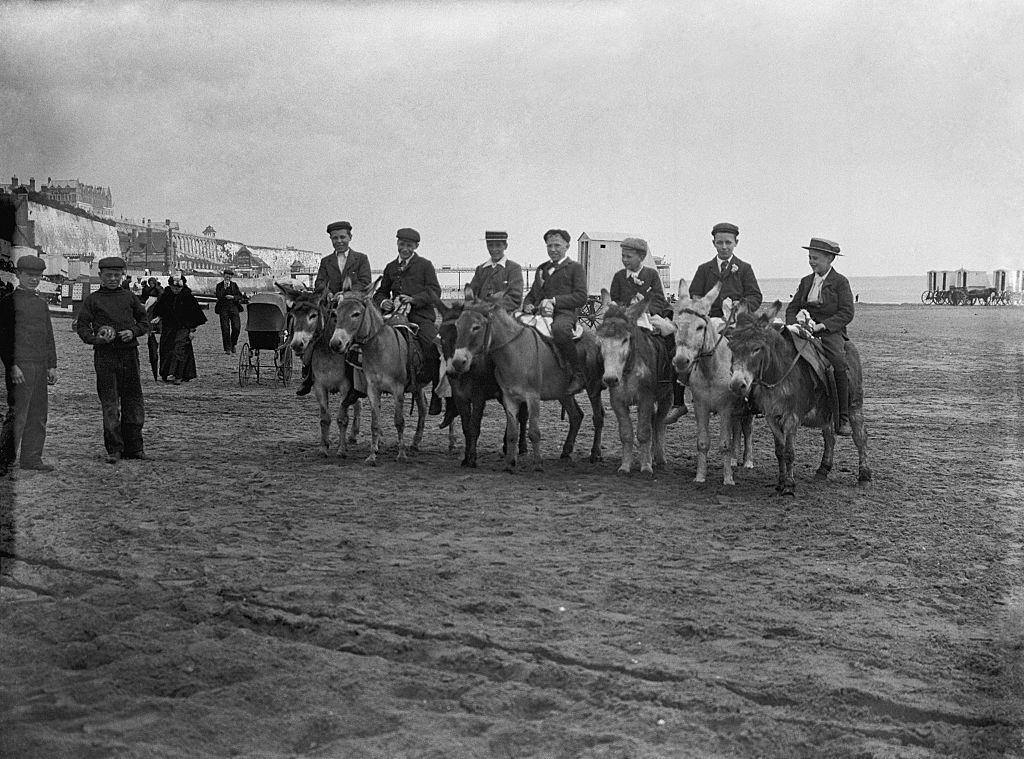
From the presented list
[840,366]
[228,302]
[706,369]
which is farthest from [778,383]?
[228,302]

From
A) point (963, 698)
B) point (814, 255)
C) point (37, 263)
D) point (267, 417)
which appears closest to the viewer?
point (963, 698)

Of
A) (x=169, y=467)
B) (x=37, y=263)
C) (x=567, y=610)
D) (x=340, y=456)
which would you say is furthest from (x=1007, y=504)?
(x=37, y=263)

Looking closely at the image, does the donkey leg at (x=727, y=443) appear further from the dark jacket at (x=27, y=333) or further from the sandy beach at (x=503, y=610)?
the dark jacket at (x=27, y=333)

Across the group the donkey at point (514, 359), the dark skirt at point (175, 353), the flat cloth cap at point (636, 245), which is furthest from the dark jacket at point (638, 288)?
the dark skirt at point (175, 353)

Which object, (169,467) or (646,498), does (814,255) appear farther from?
(169,467)

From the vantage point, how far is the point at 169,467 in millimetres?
10539

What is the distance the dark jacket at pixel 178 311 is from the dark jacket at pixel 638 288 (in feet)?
34.2

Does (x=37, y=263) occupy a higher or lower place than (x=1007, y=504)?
higher

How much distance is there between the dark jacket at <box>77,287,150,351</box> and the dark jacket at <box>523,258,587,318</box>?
4318 mm

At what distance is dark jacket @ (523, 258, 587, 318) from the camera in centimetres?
1118

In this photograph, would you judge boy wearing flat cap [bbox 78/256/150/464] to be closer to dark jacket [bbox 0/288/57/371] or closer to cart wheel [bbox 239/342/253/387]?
dark jacket [bbox 0/288/57/371]

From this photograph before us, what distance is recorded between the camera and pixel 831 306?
33.2 ft

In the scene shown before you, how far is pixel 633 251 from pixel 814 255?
6.55 ft

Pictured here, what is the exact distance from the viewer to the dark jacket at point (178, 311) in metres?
19.0
